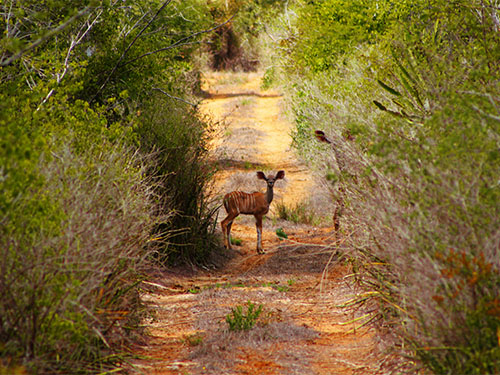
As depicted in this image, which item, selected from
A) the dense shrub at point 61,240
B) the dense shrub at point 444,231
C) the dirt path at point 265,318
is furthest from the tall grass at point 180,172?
the dense shrub at point 444,231

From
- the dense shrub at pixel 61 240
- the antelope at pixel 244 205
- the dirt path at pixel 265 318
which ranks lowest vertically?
the dirt path at pixel 265 318

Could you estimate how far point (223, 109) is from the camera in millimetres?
34062

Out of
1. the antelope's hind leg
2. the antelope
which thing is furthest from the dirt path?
the antelope

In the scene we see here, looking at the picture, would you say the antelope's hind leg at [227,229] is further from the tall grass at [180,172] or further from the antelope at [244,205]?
the tall grass at [180,172]

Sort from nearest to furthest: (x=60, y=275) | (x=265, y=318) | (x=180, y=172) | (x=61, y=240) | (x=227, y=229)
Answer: (x=60, y=275), (x=61, y=240), (x=265, y=318), (x=180, y=172), (x=227, y=229)

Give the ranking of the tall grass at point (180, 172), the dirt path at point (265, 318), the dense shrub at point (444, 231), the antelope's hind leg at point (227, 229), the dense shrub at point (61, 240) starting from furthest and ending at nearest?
the antelope's hind leg at point (227, 229) < the tall grass at point (180, 172) < the dirt path at point (265, 318) < the dense shrub at point (61, 240) < the dense shrub at point (444, 231)

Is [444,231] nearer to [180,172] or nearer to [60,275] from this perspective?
[60,275]

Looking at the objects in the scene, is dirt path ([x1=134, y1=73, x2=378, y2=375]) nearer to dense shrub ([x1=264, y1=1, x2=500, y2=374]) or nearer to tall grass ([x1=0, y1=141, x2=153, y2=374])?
tall grass ([x1=0, y1=141, x2=153, y2=374])

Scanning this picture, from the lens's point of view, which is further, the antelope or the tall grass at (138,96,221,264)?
the antelope

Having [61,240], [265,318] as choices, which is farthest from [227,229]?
[61,240]

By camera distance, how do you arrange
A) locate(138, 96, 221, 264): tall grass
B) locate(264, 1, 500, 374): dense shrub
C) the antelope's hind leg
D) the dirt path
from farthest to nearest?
the antelope's hind leg, locate(138, 96, 221, 264): tall grass, the dirt path, locate(264, 1, 500, 374): dense shrub

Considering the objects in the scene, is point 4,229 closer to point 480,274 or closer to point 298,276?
point 480,274

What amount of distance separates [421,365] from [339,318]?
3.11 m

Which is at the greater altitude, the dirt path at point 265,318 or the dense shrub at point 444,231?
the dense shrub at point 444,231
